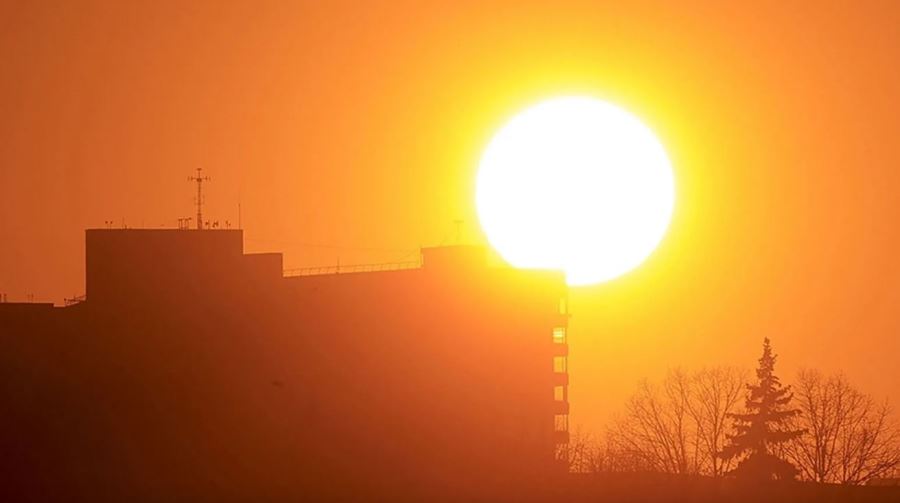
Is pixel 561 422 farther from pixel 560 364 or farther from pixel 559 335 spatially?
pixel 559 335

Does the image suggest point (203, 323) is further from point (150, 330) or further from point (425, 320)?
point (425, 320)

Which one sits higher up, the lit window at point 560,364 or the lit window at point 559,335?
the lit window at point 559,335

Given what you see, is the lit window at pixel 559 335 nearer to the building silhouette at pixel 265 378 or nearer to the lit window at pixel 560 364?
the lit window at pixel 560 364

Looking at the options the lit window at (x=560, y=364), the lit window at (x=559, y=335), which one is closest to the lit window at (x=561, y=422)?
the lit window at (x=560, y=364)

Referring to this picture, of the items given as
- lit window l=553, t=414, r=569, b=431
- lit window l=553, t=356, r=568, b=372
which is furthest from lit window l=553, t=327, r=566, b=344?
lit window l=553, t=414, r=569, b=431

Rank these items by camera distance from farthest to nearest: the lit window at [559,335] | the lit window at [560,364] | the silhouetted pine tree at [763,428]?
the lit window at [560,364] → the lit window at [559,335] → the silhouetted pine tree at [763,428]

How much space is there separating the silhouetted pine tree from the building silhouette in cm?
1028

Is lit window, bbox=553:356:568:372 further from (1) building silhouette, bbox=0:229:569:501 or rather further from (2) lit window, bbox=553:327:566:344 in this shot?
(1) building silhouette, bbox=0:229:569:501

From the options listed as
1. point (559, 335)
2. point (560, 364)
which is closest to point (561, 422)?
point (560, 364)

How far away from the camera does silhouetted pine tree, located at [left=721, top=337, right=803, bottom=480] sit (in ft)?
396

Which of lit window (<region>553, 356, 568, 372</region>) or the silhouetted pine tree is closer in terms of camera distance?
the silhouetted pine tree

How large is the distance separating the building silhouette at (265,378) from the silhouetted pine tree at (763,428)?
10277 mm

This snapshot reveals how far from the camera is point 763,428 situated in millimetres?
122312

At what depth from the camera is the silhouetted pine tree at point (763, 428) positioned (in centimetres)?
12056
